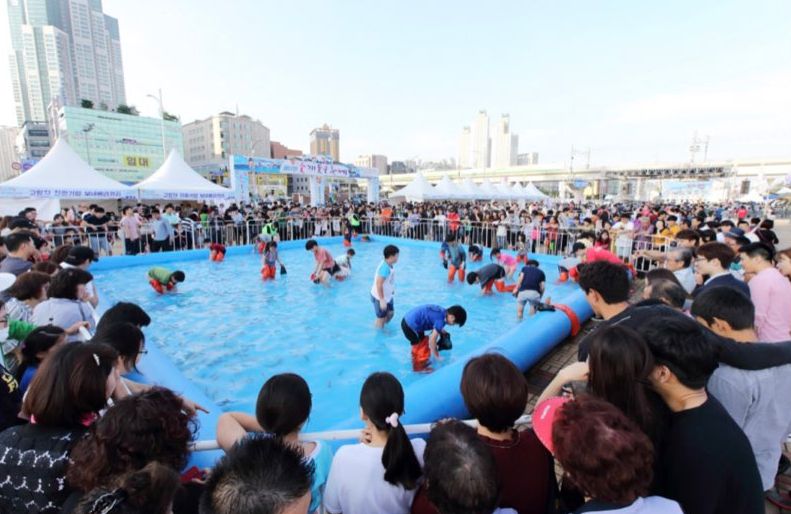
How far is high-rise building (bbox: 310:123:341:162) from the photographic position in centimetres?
13880

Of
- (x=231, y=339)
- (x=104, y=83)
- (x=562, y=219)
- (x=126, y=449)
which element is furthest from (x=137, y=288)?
(x=104, y=83)

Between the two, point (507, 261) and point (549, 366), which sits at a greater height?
point (507, 261)

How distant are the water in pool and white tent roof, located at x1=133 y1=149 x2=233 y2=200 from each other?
3.80m

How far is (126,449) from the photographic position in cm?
150

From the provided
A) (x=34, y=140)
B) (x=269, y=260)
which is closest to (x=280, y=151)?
(x=34, y=140)

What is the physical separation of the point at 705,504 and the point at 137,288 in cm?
1053

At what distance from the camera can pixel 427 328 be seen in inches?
206

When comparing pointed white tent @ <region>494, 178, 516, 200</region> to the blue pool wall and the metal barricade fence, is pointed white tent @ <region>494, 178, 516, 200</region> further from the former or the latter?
the blue pool wall

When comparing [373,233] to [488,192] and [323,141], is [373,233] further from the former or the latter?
[323,141]

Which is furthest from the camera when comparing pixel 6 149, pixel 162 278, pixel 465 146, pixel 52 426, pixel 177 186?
pixel 465 146

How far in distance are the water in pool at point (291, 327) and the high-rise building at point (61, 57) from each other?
383 feet

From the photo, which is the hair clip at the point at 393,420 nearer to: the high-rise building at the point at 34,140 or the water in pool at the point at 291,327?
the water in pool at the point at 291,327

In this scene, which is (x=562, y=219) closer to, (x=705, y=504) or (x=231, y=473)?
(x=705, y=504)

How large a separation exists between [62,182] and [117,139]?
69.3 metres
